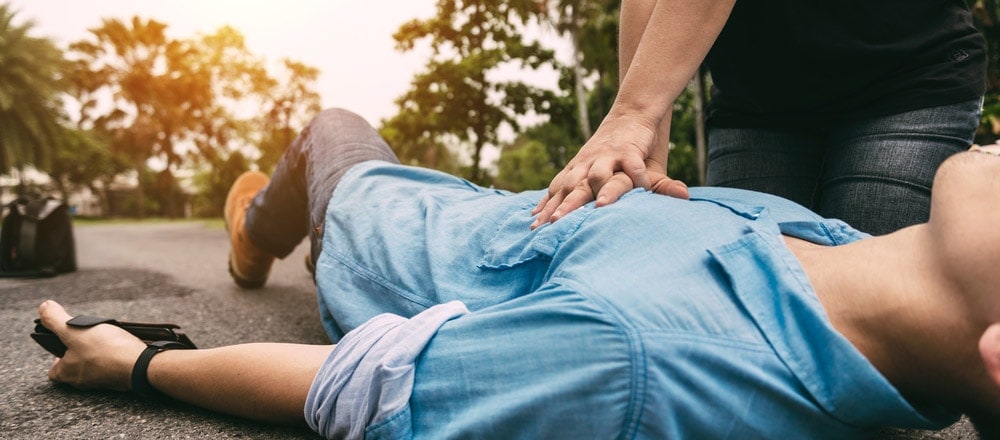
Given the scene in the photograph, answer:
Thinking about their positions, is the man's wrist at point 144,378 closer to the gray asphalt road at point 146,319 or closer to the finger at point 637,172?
the gray asphalt road at point 146,319

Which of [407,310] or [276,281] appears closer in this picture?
[407,310]

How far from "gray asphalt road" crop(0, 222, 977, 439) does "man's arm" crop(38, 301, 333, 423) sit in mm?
48

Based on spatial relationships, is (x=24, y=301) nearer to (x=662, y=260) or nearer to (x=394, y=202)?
(x=394, y=202)

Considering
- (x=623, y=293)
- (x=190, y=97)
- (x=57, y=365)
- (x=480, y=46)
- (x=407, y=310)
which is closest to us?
(x=623, y=293)

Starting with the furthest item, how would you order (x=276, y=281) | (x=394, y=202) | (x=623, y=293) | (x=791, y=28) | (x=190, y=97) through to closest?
(x=190, y=97) < (x=276, y=281) < (x=791, y=28) < (x=394, y=202) < (x=623, y=293)

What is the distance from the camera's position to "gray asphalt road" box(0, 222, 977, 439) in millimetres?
1294

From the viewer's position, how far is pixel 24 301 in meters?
2.91

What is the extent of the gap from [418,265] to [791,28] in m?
1.28

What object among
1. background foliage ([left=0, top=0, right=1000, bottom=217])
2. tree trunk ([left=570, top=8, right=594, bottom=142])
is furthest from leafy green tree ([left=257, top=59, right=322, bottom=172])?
tree trunk ([left=570, top=8, right=594, bottom=142])

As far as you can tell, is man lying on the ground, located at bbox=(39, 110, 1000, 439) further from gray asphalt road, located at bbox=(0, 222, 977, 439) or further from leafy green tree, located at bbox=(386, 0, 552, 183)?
leafy green tree, located at bbox=(386, 0, 552, 183)

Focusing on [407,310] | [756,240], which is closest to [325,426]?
[407,310]

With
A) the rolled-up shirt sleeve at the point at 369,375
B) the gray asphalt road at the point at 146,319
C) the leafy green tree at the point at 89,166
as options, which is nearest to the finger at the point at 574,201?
the rolled-up shirt sleeve at the point at 369,375

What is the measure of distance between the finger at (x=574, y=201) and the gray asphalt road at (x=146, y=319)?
696 mm

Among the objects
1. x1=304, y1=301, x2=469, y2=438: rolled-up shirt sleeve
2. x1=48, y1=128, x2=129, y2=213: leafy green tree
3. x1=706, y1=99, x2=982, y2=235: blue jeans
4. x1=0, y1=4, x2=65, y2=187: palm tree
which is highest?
x1=706, y1=99, x2=982, y2=235: blue jeans
